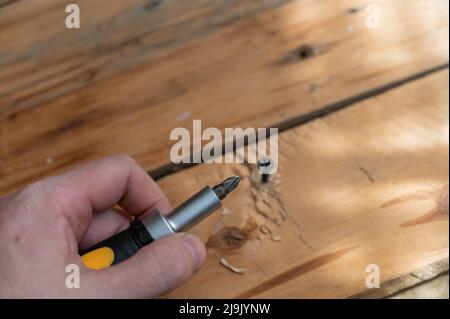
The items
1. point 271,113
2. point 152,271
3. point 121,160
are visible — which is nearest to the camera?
point 152,271

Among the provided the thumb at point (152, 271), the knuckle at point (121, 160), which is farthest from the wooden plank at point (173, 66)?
the thumb at point (152, 271)

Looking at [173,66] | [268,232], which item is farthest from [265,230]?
[173,66]

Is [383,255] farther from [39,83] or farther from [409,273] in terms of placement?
[39,83]

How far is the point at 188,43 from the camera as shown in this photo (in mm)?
876

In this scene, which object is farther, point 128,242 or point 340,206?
point 340,206

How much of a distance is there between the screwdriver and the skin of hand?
22 mm

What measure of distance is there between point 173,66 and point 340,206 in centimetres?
30

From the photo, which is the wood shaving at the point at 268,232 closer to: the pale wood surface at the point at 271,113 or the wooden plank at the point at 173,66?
the pale wood surface at the point at 271,113

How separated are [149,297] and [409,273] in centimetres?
30

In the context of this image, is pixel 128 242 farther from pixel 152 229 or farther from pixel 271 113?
pixel 271 113

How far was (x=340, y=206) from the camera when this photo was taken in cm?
73

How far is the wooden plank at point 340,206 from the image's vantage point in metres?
0.70

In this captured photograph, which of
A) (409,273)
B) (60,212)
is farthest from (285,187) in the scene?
(60,212)

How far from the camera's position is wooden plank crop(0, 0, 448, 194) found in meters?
0.80
